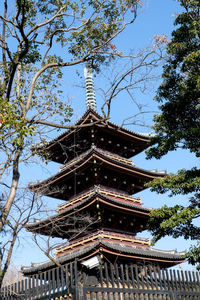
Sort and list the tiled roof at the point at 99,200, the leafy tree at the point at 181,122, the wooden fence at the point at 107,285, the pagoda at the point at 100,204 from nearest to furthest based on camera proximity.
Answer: the wooden fence at the point at 107,285
the leafy tree at the point at 181,122
the pagoda at the point at 100,204
the tiled roof at the point at 99,200

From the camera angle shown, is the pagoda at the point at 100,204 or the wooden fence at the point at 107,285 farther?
the pagoda at the point at 100,204

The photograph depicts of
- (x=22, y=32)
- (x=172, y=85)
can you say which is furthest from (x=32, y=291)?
(x=172, y=85)

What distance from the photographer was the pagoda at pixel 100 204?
1941 centimetres

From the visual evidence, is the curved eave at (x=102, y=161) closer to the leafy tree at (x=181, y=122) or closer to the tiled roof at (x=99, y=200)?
the tiled roof at (x=99, y=200)

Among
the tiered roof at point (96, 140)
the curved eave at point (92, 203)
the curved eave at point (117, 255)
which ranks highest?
the tiered roof at point (96, 140)

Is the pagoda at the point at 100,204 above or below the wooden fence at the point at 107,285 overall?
above

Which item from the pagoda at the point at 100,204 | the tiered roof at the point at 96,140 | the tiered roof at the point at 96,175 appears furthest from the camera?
the tiered roof at the point at 96,140

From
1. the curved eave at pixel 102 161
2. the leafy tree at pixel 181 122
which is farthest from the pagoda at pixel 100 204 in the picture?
the leafy tree at pixel 181 122

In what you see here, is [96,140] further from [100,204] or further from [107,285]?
[107,285]

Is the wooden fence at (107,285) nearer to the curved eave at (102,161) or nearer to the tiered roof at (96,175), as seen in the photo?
the curved eave at (102,161)

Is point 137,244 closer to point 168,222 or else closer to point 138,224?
point 138,224

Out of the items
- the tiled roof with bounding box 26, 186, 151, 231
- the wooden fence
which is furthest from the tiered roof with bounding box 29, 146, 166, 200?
the wooden fence

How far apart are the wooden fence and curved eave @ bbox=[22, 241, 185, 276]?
8743 millimetres

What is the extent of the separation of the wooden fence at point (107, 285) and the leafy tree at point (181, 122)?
256 centimetres
